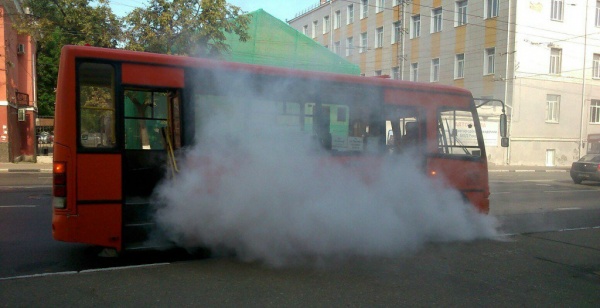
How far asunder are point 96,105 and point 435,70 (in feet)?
95.4

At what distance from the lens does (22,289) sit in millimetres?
4645

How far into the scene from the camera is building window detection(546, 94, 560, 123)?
28875mm

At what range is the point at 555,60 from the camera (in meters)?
28.4

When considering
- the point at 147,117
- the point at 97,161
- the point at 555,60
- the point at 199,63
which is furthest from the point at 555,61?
the point at 97,161

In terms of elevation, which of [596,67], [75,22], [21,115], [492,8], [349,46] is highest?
[492,8]

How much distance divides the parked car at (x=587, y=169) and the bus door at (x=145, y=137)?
18.1 m

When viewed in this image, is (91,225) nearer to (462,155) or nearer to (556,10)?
(462,155)

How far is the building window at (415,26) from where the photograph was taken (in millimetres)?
32469

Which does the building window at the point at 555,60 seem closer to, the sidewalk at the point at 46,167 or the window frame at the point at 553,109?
the window frame at the point at 553,109

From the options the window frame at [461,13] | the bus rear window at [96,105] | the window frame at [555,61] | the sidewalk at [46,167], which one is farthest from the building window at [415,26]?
the bus rear window at [96,105]

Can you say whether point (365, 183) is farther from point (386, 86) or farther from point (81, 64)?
point (81, 64)

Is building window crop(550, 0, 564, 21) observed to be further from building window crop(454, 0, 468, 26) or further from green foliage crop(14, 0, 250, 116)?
green foliage crop(14, 0, 250, 116)

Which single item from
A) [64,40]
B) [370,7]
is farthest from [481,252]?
[370,7]

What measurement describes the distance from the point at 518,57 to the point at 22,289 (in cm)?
2751
